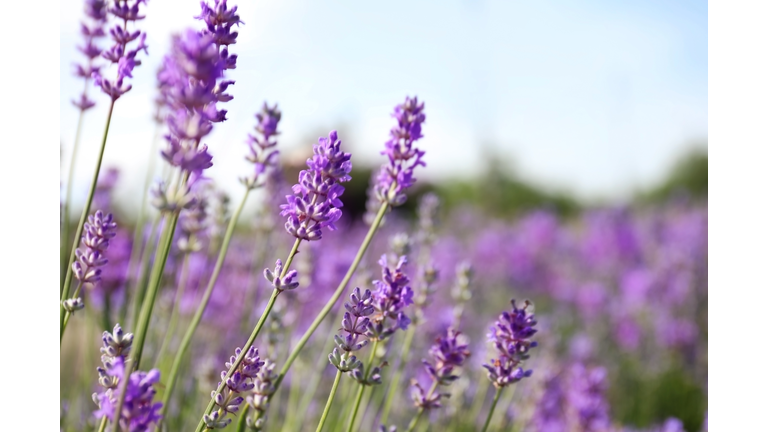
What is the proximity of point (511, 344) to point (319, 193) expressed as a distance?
391 mm

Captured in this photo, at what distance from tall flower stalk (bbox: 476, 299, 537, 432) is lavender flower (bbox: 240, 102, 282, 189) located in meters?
0.47

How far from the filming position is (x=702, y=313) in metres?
3.53

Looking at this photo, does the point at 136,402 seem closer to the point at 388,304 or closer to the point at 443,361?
the point at 388,304

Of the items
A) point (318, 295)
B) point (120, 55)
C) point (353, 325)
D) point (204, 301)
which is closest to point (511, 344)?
point (353, 325)

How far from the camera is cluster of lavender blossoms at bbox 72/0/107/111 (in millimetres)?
1076

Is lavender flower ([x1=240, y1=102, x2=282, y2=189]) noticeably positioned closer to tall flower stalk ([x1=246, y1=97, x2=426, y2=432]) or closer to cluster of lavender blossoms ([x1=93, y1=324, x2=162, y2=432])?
tall flower stalk ([x1=246, y1=97, x2=426, y2=432])

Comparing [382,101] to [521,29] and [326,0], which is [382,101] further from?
[521,29]

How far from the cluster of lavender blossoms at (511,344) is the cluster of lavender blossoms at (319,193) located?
336mm

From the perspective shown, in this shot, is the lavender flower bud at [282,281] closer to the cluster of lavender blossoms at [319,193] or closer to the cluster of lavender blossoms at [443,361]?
the cluster of lavender blossoms at [319,193]

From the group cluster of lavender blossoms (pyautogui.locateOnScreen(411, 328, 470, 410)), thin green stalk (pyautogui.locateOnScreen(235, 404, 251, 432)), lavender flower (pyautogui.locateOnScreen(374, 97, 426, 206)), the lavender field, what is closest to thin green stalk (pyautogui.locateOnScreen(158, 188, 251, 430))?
the lavender field

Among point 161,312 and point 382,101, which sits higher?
point 382,101

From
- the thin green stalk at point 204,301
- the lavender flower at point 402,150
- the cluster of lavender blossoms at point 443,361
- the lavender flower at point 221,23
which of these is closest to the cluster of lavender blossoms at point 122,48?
the lavender flower at point 221,23

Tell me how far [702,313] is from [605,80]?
1.46m
